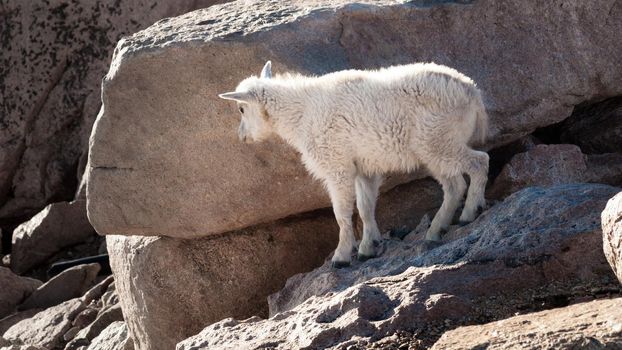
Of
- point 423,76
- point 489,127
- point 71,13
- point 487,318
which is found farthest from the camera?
point 71,13

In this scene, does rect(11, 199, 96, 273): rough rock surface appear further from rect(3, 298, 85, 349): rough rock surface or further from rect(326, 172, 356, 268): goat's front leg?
rect(326, 172, 356, 268): goat's front leg

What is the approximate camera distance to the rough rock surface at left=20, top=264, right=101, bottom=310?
46.2 feet

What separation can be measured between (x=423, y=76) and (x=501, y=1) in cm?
193

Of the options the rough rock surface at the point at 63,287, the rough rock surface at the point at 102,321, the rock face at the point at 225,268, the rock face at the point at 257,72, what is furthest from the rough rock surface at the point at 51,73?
the rock face at the point at 257,72

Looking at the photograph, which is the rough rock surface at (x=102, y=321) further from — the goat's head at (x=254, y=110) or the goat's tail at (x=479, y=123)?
the goat's tail at (x=479, y=123)

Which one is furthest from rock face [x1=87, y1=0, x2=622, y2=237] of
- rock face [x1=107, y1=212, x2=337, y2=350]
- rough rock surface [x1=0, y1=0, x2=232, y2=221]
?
rough rock surface [x1=0, y1=0, x2=232, y2=221]

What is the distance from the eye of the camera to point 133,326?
11281 mm

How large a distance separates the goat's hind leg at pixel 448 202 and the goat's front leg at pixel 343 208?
2.41 feet

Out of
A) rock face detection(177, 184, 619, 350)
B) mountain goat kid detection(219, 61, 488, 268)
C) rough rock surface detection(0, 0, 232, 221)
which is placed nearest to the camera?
rock face detection(177, 184, 619, 350)

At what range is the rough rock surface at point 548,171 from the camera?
380 inches

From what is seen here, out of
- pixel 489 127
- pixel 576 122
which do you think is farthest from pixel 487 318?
pixel 576 122

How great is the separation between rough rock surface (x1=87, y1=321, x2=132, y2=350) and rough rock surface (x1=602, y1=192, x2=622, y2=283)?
6.94 metres

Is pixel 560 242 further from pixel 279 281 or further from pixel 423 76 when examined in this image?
pixel 279 281

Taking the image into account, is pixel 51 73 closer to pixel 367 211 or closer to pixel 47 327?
pixel 47 327
